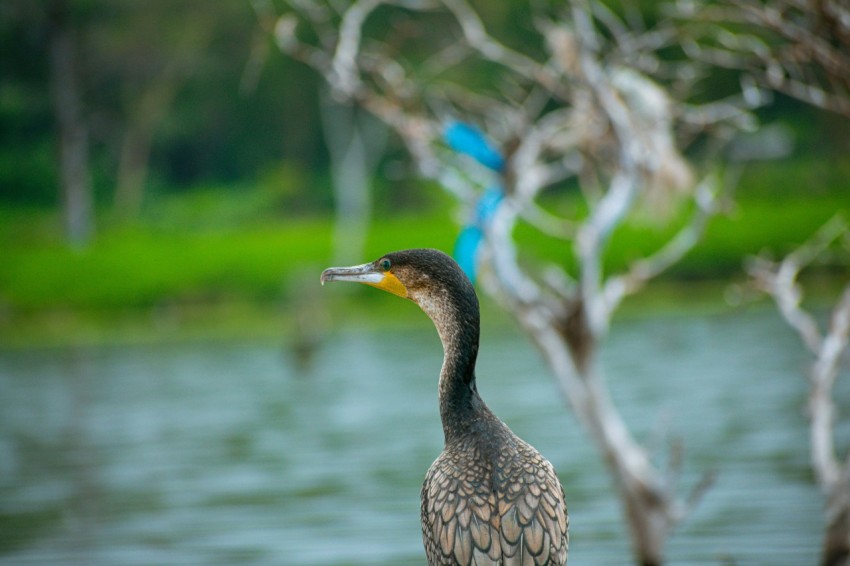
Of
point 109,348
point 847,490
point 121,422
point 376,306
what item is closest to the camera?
point 847,490

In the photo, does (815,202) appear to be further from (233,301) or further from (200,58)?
(200,58)

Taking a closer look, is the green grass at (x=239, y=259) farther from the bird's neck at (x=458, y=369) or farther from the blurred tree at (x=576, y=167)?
the bird's neck at (x=458, y=369)

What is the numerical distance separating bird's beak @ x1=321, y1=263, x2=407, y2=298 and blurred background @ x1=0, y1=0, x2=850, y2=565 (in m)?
2.84

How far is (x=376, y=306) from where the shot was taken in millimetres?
26406

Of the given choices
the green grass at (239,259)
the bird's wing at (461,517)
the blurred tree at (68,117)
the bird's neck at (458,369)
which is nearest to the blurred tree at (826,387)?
the bird's neck at (458,369)

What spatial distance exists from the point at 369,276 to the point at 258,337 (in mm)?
19509

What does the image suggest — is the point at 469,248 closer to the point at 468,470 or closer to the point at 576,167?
the point at 576,167

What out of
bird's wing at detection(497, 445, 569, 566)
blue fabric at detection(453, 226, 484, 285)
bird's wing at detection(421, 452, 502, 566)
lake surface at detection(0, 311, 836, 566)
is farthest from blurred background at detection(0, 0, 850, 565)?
bird's wing at detection(421, 452, 502, 566)

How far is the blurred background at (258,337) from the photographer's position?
9727 mm

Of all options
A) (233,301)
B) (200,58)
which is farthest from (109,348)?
(200,58)

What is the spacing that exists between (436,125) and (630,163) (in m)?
1.26

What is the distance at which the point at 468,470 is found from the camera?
351cm

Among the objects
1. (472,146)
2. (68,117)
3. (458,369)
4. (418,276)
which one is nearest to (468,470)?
(458,369)

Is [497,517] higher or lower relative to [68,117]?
lower
